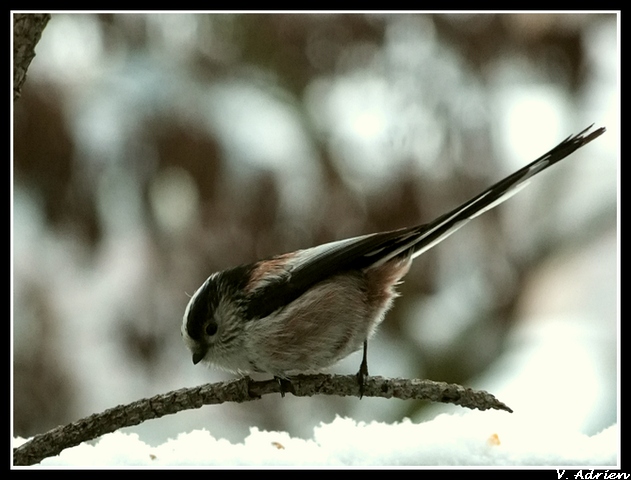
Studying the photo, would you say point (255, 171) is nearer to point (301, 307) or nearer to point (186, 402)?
point (301, 307)

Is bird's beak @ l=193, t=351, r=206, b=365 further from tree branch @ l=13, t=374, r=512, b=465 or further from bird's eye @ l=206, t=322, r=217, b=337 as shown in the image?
tree branch @ l=13, t=374, r=512, b=465

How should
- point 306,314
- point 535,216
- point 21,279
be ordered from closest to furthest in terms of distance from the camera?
1. point 306,314
2. point 21,279
3. point 535,216

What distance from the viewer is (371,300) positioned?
1.95 metres

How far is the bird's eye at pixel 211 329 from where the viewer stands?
188cm

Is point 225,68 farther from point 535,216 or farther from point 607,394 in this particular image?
point 607,394

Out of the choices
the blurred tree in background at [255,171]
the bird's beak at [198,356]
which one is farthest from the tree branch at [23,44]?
the blurred tree in background at [255,171]

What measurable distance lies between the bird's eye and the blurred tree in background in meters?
0.90

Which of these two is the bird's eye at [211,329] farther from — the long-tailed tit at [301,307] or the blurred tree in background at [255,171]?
→ the blurred tree in background at [255,171]

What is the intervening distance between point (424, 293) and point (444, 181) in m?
0.52

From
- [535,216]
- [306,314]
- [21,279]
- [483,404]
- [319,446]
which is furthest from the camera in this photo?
[535,216]

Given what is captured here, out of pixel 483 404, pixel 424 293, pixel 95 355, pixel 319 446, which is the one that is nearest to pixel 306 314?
pixel 319 446

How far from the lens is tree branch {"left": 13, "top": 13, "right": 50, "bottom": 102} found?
129 cm

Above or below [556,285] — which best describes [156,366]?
below

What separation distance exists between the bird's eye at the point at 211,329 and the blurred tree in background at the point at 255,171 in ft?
2.97
